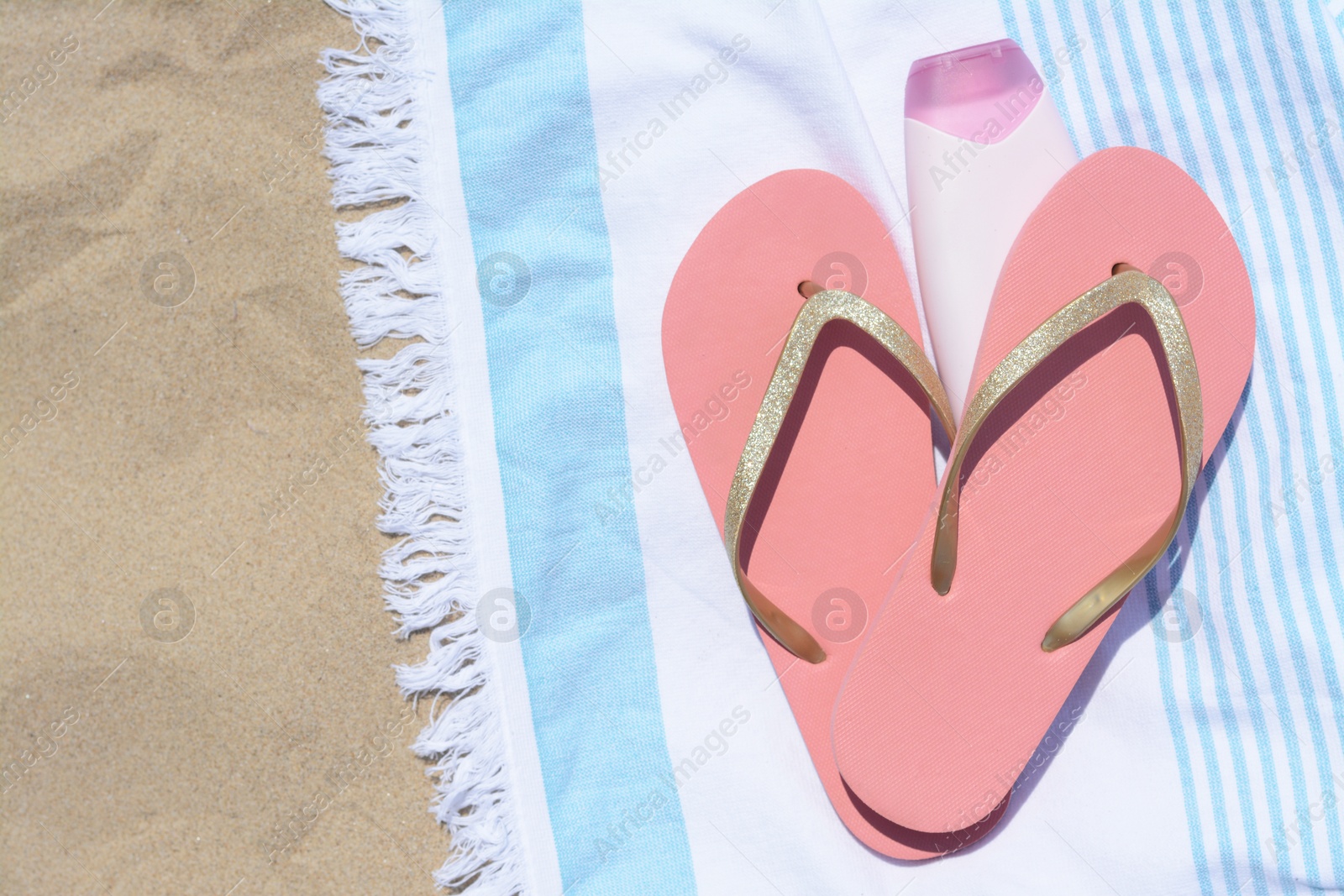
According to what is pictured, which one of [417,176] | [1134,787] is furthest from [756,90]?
[1134,787]

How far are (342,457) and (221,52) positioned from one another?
0.43 metres

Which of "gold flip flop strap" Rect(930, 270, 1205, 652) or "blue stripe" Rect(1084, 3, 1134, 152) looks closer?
"gold flip flop strap" Rect(930, 270, 1205, 652)

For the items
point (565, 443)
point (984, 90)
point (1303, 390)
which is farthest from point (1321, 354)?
point (565, 443)

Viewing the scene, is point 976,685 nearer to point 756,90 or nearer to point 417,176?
point 756,90

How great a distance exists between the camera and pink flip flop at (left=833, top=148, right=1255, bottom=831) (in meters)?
0.75

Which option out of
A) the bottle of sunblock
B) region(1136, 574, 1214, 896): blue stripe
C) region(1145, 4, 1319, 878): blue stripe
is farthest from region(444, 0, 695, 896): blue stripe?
region(1145, 4, 1319, 878): blue stripe

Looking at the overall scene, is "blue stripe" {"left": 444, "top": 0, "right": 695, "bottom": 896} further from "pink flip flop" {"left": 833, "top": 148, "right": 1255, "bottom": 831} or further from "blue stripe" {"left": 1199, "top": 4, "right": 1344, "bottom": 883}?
"blue stripe" {"left": 1199, "top": 4, "right": 1344, "bottom": 883}

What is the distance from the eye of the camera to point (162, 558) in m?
0.80

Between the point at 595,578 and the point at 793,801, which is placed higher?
the point at 595,578

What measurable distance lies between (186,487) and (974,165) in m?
0.82

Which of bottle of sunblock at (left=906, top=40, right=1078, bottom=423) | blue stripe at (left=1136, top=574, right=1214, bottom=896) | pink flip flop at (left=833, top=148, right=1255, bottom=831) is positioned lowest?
blue stripe at (left=1136, top=574, right=1214, bottom=896)

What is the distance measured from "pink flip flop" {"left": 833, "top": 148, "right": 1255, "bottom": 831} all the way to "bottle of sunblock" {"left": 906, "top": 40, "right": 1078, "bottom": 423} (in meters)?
0.02

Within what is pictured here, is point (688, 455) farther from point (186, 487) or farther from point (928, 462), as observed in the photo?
point (186, 487)

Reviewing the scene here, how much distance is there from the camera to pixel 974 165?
30.0 inches
